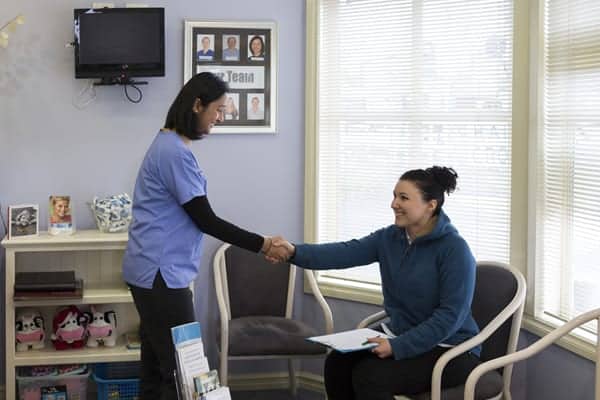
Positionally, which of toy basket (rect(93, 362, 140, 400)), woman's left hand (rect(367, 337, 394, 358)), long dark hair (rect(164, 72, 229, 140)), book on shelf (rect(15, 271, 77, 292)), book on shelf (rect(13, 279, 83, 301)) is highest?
long dark hair (rect(164, 72, 229, 140))

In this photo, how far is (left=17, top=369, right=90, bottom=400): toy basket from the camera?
3697 millimetres

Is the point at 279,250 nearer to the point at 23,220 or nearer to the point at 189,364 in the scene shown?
the point at 189,364

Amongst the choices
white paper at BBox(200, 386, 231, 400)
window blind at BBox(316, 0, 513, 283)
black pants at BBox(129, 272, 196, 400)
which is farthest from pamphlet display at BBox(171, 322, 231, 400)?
window blind at BBox(316, 0, 513, 283)

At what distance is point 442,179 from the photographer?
9.57 ft

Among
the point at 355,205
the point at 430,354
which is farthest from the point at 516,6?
the point at 430,354

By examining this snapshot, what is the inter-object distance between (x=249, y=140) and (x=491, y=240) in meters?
1.30

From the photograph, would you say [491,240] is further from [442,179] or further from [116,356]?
[116,356]

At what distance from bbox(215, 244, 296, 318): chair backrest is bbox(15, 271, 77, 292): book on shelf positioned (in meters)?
0.72

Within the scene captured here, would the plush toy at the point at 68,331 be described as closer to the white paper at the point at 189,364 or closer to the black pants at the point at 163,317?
the black pants at the point at 163,317

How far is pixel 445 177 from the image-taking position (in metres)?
2.92

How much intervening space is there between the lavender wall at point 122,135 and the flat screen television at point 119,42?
0.48ft

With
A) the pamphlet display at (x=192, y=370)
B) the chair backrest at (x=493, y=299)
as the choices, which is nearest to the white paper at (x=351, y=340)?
the chair backrest at (x=493, y=299)

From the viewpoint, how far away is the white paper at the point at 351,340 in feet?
9.09

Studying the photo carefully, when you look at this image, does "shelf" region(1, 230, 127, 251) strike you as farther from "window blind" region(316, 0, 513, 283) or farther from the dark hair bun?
the dark hair bun
